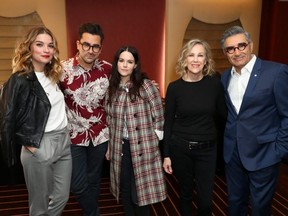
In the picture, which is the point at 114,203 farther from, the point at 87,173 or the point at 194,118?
the point at 194,118

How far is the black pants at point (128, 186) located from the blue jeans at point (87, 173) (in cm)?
20

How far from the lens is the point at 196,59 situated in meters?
1.97

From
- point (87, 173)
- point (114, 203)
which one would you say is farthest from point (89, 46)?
point (114, 203)

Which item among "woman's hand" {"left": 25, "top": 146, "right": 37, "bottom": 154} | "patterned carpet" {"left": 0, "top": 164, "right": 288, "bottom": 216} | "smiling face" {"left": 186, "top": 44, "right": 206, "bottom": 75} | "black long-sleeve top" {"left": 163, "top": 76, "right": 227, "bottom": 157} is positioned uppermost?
"smiling face" {"left": 186, "top": 44, "right": 206, "bottom": 75}

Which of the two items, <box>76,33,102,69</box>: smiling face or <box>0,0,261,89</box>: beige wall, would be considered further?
<box>0,0,261,89</box>: beige wall

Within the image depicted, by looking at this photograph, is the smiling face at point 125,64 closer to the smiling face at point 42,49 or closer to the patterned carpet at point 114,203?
the smiling face at point 42,49

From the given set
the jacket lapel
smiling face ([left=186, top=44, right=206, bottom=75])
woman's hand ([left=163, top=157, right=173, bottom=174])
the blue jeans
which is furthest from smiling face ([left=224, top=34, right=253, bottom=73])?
the blue jeans

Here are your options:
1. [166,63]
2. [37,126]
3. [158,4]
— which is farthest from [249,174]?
[158,4]

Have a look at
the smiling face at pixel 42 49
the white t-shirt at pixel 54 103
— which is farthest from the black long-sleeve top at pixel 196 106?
the smiling face at pixel 42 49

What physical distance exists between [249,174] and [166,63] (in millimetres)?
2421

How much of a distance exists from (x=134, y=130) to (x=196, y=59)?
25.7 inches

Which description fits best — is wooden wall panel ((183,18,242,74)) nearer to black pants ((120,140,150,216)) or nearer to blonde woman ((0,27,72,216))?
black pants ((120,140,150,216))

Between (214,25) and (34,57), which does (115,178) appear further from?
(214,25)

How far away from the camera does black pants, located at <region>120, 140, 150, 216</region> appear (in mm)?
2148
